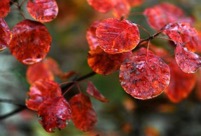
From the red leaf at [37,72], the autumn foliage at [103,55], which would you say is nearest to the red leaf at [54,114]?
the autumn foliage at [103,55]

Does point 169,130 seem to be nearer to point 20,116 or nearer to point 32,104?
point 20,116

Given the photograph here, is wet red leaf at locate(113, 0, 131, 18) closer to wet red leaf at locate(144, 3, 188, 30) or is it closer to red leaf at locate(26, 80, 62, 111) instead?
wet red leaf at locate(144, 3, 188, 30)

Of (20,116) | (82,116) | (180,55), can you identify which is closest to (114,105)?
(20,116)

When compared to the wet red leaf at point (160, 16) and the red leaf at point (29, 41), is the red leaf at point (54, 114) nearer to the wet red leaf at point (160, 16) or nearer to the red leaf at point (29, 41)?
the red leaf at point (29, 41)

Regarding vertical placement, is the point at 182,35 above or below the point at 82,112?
above

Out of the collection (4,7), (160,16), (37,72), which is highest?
(4,7)

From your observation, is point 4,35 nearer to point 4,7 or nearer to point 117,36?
point 4,7

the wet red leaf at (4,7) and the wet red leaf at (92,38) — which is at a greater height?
the wet red leaf at (4,7)

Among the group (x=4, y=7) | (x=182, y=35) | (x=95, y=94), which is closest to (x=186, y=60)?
(x=182, y=35)
